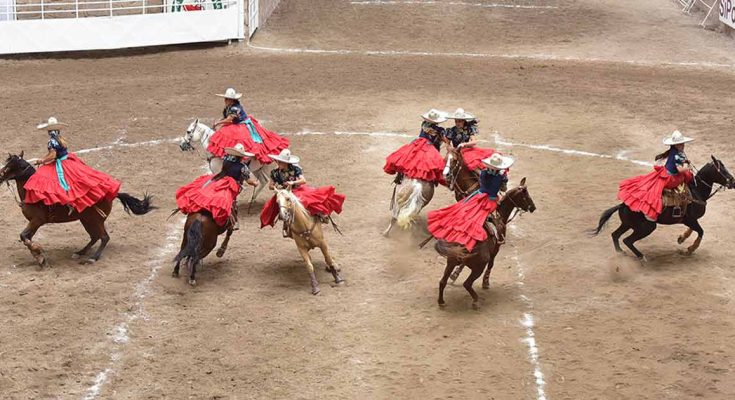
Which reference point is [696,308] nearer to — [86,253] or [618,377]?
[618,377]

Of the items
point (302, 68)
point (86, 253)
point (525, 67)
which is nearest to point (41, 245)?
point (86, 253)

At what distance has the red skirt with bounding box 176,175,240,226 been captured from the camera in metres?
13.4

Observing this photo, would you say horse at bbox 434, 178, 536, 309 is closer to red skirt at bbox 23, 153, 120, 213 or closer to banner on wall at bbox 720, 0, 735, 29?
red skirt at bbox 23, 153, 120, 213

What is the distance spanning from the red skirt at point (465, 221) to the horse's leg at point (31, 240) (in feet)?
18.7

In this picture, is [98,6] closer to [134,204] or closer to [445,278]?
[134,204]

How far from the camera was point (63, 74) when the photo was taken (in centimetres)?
2589

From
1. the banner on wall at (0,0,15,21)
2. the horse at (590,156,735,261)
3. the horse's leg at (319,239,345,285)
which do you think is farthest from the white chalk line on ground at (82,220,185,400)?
the banner on wall at (0,0,15,21)

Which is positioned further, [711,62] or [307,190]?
[711,62]

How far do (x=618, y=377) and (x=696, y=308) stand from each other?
2286 millimetres

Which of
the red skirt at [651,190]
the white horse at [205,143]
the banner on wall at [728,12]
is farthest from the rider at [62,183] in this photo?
the banner on wall at [728,12]

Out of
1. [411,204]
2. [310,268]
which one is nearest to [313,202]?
[310,268]

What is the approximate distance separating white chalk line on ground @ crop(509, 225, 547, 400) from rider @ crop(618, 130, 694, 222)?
1834 mm

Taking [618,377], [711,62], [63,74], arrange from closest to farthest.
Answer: [618,377] → [63,74] → [711,62]

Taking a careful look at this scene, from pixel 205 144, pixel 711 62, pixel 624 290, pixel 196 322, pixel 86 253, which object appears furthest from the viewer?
pixel 711 62
